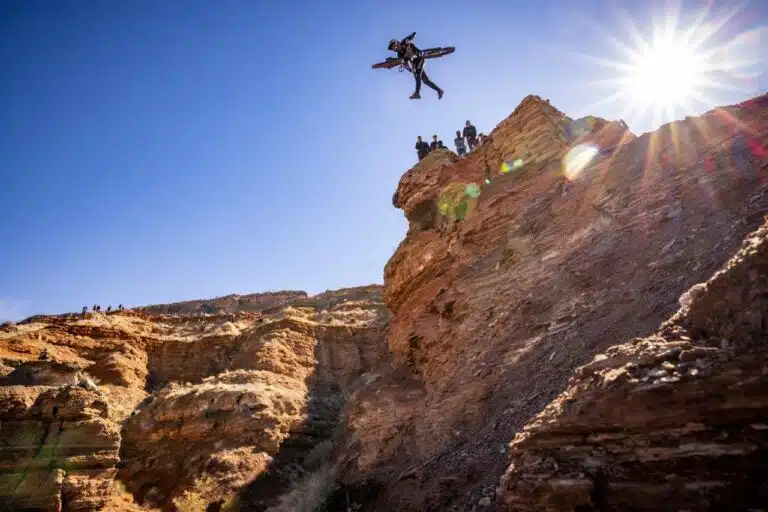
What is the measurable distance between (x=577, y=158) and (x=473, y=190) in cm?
419

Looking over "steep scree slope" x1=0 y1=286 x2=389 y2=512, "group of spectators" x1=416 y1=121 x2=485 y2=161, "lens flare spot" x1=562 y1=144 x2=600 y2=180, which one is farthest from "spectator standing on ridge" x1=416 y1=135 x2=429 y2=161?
"steep scree slope" x1=0 y1=286 x2=389 y2=512

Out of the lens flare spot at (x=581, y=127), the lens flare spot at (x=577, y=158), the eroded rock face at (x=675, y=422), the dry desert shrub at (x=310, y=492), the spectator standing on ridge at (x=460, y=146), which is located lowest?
the dry desert shrub at (x=310, y=492)

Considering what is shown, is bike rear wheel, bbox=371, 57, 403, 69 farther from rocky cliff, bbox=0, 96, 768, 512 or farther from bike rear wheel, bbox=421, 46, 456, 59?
rocky cliff, bbox=0, 96, 768, 512

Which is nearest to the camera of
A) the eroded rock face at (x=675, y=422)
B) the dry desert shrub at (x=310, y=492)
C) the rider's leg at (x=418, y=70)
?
the eroded rock face at (x=675, y=422)

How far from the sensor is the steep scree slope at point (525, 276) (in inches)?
356

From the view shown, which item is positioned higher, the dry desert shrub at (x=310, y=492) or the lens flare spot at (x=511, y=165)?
the lens flare spot at (x=511, y=165)

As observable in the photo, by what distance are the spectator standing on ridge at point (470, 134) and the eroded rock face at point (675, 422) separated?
17058mm

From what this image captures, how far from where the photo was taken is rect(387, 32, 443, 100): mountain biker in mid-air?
15.5 meters

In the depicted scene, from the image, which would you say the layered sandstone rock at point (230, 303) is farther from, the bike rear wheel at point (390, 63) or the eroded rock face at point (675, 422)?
the eroded rock face at point (675, 422)

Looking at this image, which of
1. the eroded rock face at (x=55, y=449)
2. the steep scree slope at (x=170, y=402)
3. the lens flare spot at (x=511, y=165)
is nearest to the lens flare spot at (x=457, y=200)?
the lens flare spot at (x=511, y=165)

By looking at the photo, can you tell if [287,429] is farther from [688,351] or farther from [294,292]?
[294,292]

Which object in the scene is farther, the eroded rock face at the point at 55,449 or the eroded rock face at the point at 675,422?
the eroded rock face at the point at 55,449

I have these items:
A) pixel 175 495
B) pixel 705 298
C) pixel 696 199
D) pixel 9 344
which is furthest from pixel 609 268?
pixel 9 344

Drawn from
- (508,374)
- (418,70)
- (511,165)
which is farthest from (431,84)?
(508,374)
